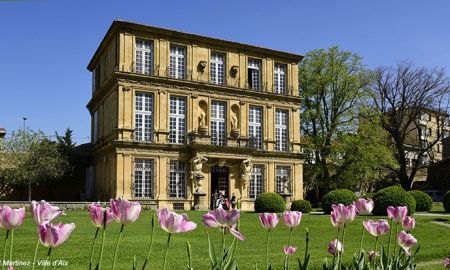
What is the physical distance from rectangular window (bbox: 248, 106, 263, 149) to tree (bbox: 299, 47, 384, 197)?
20.2 ft

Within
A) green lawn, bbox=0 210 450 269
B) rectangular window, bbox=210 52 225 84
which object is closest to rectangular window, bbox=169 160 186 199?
rectangular window, bbox=210 52 225 84

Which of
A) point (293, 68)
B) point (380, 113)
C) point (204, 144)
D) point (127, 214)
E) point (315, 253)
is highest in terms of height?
point (293, 68)

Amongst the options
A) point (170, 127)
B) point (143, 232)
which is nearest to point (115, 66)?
point (170, 127)

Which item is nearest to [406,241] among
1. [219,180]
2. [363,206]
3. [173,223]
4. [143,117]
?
[363,206]

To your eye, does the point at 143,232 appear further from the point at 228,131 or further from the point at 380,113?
the point at 380,113

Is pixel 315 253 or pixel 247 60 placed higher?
pixel 247 60

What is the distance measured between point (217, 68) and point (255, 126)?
5366 millimetres

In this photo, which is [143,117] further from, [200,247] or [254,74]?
[200,247]

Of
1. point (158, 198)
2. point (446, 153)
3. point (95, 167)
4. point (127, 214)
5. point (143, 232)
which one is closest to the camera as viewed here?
point (127, 214)

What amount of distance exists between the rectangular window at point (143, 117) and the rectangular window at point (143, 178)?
1.60 m

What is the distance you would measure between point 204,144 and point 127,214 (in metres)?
32.6

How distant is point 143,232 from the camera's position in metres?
17.3

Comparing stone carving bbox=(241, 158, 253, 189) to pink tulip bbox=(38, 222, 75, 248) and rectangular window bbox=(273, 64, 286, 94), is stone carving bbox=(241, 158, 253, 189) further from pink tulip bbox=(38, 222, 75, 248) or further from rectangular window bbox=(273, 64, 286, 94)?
pink tulip bbox=(38, 222, 75, 248)

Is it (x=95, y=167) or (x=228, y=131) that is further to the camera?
(x=95, y=167)
